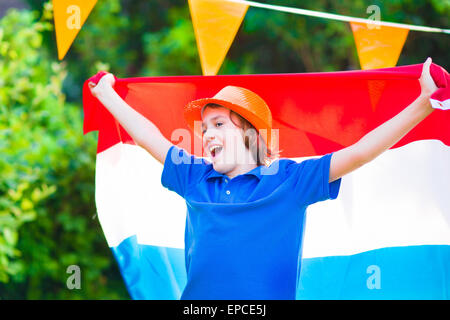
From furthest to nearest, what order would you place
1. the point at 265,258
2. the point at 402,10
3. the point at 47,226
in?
the point at 402,10, the point at 47,226, the point at 265,258

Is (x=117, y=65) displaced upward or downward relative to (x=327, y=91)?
upward

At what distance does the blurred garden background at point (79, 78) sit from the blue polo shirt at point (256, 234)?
1982 mm

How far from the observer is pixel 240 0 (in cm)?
282

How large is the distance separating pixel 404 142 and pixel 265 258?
0.89m

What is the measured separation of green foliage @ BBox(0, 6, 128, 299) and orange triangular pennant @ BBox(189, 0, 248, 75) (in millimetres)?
1862

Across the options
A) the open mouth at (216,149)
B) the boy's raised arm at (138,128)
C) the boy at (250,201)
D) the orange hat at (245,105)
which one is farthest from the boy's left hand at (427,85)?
the boy's raised arm at (138,128)

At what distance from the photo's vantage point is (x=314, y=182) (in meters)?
2.08

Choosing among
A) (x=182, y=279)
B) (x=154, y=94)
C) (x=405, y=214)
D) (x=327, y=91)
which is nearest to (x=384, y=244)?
(x=405, y=214)

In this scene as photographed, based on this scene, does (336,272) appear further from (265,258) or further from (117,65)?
(117,65)

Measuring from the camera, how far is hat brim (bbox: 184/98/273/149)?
2.25 meters

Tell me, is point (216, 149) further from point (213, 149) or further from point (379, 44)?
point (379, 44)

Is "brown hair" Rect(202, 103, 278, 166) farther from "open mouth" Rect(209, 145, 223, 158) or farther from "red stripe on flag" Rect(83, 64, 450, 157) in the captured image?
"red stripe on flag" Rect(83, 64, 450, 157)

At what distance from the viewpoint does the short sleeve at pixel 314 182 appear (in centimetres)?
207

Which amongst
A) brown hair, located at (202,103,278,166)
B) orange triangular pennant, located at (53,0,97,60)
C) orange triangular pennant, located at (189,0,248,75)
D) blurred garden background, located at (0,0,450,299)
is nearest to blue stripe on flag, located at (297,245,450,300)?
brown hair, located at (202,103,278,166)
